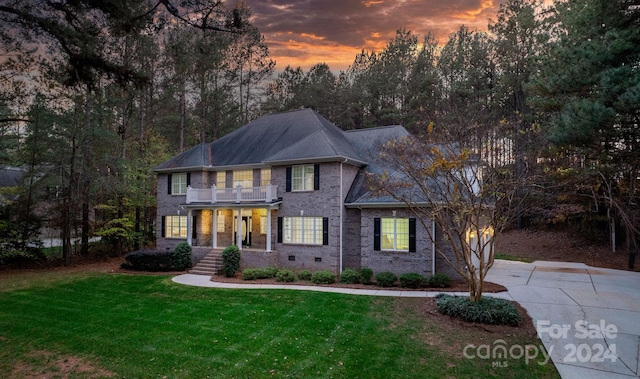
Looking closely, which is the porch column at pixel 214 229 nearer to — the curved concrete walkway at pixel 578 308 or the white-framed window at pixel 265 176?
the curved concrete walkway at pixel 578 308

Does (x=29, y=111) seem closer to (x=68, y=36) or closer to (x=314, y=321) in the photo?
(x=68, y=36)

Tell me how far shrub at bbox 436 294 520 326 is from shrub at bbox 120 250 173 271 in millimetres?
14335

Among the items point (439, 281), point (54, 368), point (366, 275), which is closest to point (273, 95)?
point (366, 275)

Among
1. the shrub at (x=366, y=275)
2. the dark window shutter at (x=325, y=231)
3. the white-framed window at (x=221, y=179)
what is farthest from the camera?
the white-framed window at (x=221, y=179)

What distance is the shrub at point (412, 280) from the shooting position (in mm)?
14312

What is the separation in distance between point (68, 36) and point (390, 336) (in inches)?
432

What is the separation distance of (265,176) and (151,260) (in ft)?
25.2

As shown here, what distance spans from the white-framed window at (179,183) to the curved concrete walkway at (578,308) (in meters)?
6.85

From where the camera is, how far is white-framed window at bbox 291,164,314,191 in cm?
1809

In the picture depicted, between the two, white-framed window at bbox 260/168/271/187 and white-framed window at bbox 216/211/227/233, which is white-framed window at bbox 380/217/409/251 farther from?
white-framed window at bbox 216/211/227/233

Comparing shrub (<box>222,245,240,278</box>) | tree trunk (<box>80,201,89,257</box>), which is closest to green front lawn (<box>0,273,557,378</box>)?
shrub (<box>222,245,240,278</box>)

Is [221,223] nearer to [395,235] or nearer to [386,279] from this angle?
[395,235]

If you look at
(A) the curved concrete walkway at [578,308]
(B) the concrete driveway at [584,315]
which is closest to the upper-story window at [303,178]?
(A) the curved concrete walkway at [578,308]

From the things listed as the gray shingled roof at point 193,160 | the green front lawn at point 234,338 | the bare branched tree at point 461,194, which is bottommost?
the green front lawn at point 234,338
